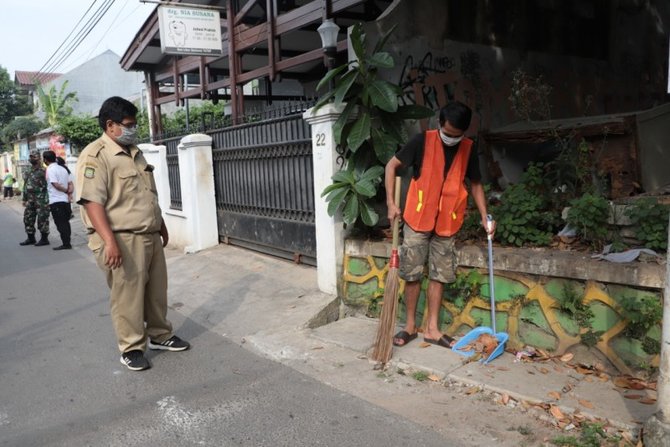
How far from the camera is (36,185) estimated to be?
10.2m

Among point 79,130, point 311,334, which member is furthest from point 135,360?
point 79,130

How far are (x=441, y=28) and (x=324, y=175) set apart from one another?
2.23m

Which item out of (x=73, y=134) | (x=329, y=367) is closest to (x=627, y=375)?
(x=329, y=367)

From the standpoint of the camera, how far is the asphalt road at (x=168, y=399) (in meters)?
3.03

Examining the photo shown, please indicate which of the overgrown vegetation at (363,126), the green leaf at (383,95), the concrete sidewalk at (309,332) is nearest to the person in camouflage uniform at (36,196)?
the concrete sidewalk at (309,332)

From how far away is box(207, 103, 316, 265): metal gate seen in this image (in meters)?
6.10

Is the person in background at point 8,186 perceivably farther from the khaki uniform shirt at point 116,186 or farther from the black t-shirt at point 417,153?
the black t-shirt at point 417,153

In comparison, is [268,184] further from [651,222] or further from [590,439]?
[590,439]

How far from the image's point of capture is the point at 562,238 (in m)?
4.00

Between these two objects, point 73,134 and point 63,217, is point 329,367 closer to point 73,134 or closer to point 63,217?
point 63,217

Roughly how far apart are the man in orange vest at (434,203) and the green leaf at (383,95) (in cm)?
71

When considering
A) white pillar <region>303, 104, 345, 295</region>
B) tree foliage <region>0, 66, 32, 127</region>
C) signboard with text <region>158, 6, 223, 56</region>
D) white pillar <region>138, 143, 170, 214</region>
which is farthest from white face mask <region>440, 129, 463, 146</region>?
tree foliage <region>0, 66, 32, 127</region>

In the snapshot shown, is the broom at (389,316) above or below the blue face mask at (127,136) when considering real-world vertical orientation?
below

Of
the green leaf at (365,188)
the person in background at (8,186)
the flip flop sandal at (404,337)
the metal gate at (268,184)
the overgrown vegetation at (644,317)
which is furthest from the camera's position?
the person in background at (8,186)
